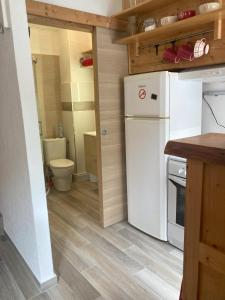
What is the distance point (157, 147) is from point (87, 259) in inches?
46.8

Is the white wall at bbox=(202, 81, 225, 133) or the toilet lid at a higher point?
the white wall at bbox=(202, 81, 225, 133)

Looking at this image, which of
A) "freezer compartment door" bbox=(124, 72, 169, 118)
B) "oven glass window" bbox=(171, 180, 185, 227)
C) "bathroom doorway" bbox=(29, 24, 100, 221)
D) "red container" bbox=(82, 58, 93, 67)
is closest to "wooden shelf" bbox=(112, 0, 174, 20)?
"freezer compartment door" bbox=(124, 72, 169, 118)

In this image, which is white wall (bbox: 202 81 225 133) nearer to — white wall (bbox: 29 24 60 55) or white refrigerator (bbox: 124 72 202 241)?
white refrigerator (bbox: 124 72 202 241)

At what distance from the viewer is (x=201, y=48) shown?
1963 mm

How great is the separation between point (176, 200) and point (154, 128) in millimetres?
682

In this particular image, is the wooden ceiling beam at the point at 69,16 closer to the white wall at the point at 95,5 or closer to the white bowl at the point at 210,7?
the white wall at the point at 95,5

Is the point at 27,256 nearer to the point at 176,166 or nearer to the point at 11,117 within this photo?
the point at 11,117

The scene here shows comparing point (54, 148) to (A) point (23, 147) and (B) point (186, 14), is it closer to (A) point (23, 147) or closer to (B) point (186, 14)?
(A) point (23, 147)

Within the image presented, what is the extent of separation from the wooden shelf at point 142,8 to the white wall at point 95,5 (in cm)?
11

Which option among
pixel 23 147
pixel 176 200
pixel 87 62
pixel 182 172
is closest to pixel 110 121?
pixel 182 172

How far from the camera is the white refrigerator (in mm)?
2158

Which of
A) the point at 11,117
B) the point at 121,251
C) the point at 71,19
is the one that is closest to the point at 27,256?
the point at 121,251

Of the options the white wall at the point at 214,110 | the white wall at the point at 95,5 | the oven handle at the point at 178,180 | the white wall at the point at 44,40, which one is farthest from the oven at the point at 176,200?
the white wall at the point at 44,40

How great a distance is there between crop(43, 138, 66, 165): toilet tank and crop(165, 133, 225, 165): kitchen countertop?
3.50m
